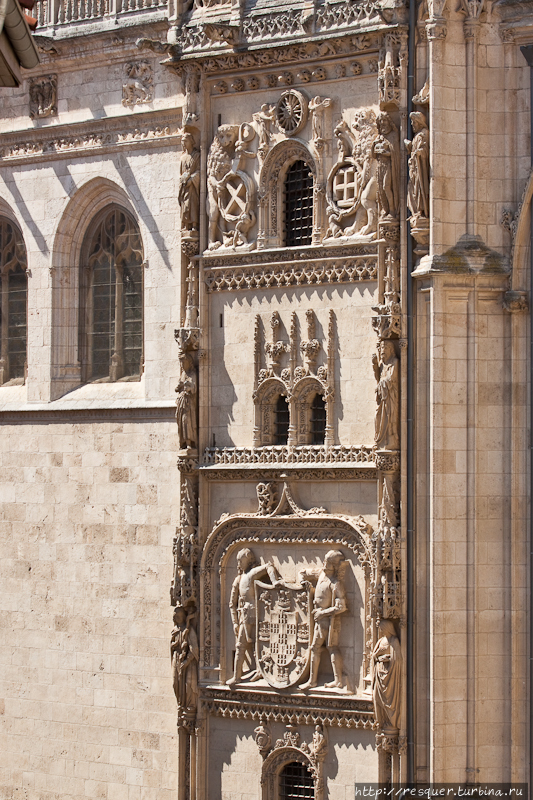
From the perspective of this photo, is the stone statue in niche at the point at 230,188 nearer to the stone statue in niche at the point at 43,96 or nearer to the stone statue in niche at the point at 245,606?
the stone statue in niche at the point at 43,96

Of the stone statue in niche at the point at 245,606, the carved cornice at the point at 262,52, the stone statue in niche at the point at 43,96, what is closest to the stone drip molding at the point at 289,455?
the stone statue in niche at the point at 245,606

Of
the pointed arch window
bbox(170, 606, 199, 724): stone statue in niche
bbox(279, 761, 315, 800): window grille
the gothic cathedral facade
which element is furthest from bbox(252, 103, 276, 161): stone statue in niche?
bbox(279, 761, 315, 800): window grille

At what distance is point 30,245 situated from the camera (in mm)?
28266

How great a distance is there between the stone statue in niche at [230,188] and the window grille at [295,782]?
7933mm

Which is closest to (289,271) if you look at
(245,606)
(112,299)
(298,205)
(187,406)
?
(298,205)

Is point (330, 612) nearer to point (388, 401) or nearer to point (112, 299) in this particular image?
point (388, 401)

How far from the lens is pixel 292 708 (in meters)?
24.5

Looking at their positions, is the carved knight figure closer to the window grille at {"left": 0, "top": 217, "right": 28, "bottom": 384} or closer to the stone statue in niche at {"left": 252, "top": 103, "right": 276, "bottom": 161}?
the stone statue in niche at {"left": 252, "top": 103, "right": 276, "bottom": 161}

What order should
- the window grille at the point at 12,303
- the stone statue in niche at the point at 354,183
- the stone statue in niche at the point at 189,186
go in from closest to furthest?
1. the stone statue in niche at the point at 354,183
2. the stone statue in niche at the point at 189,186
3. the window grille at the point at 12,303

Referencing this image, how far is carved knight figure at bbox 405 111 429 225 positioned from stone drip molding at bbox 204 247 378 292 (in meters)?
1.15

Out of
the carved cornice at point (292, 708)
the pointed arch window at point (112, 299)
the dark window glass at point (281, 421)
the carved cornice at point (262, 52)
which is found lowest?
the carved cornice at point (292, 708)

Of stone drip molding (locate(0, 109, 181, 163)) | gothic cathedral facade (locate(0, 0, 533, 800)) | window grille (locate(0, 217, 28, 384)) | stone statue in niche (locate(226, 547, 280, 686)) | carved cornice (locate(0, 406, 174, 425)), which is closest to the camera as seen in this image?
gothic cathedral facade (locate(0, 0, 533, 800))

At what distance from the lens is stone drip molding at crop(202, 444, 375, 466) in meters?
24.1

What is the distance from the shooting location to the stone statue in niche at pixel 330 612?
79.0 feet
